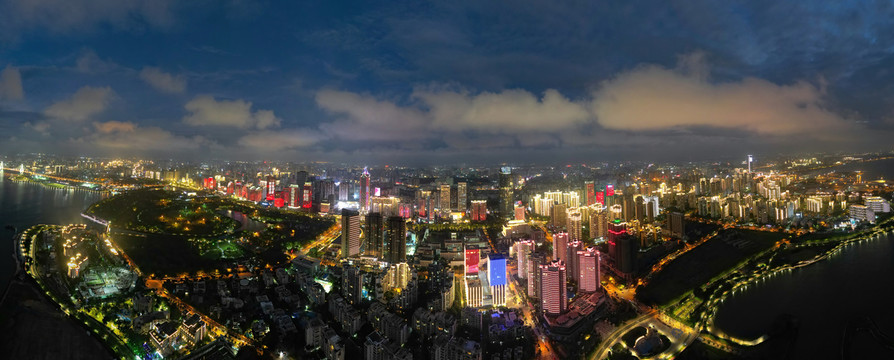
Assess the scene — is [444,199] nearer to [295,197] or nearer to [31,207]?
[295,197]

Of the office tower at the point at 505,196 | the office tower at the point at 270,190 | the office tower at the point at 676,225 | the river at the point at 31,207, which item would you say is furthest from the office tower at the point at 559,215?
the river at the point at 31,207

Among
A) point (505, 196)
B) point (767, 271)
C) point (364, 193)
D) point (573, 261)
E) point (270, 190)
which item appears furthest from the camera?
point (270, 190)

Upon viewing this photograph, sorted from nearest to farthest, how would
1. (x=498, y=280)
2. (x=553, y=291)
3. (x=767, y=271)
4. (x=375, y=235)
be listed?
(x=553, y=291)
(x=498, y=280)
(x=767, y=271)
(x=375, y=235)

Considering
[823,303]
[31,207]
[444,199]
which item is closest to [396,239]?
[444,199]

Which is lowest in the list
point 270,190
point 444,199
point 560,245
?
point 560,245

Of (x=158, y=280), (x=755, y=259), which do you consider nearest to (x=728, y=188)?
(x=755, y=259)

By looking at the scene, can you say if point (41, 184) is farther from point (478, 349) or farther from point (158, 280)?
point (478, 349)

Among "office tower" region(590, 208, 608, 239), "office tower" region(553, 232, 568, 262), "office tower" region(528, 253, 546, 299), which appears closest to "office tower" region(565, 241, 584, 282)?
"office tower" region(553, 232, 568, 262)
